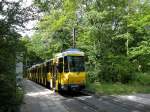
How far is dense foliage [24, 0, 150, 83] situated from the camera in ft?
129

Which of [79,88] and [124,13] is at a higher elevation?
[124,13]

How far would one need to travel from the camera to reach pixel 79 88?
3073 cm

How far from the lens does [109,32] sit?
4247cm

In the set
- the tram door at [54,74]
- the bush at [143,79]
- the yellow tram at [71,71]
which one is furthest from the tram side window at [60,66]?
the bush at [143,79]

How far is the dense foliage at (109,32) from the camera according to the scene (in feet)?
129

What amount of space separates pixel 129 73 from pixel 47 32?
52.3 ft

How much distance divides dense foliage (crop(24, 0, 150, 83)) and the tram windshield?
6127 mm

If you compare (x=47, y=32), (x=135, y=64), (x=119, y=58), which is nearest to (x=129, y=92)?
(x=119, y=58)

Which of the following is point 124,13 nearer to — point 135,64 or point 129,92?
point 135,64

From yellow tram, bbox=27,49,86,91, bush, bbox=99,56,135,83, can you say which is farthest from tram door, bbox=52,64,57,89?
bush, bbox=99,56,135,83

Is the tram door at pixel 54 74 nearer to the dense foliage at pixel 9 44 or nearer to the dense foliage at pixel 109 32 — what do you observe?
the dense foliage at pixel 109 32

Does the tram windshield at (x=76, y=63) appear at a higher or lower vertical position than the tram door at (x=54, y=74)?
higher

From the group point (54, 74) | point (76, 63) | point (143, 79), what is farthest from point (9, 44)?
point (143, 79)

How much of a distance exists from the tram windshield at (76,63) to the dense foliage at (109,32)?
20.1ft
